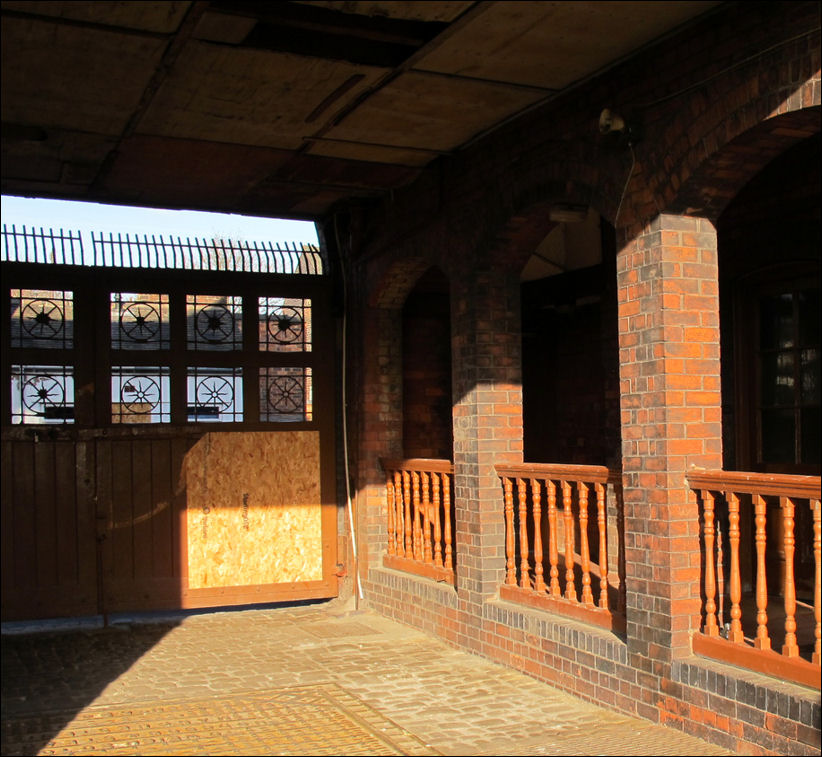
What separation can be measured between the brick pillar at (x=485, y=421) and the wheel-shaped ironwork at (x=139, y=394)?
10.0 ft

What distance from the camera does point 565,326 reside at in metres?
9.69

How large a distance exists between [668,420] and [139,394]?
5.19 metres

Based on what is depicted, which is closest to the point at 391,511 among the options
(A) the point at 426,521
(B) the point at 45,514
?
(A) the point at 426,521

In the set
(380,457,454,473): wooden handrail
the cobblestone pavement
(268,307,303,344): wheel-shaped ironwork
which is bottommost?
the cobblestone pavement

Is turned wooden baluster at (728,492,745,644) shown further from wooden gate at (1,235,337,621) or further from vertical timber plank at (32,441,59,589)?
vertical timber plank at (32,441,59,589)

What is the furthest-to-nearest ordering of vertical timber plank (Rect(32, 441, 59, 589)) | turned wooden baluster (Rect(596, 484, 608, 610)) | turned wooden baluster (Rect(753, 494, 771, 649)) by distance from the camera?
vertical timber plank (Rect(32, 441, 59, 589)) → turned wooden baluster (Rect(596, 484, 608, 610)) → turned wooden baluster (Rect(753, 494, 771, 649))

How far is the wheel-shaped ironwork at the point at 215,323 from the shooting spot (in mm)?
9031

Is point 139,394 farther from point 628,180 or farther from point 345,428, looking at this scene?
point 628,180

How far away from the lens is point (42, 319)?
28.0 ft

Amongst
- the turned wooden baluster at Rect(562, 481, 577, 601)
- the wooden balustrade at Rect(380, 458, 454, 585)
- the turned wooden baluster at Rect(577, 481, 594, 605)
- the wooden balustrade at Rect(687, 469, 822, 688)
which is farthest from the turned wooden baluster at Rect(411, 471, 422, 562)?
the wooden balustrade at Rect(687, 469, 822, 688)

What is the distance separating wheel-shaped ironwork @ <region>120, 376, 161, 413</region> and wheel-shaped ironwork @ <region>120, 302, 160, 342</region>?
1.18 ft

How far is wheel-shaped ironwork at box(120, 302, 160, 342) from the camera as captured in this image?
28.8ft

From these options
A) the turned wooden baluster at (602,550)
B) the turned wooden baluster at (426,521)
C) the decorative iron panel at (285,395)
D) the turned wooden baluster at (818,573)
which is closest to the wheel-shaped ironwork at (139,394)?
the decorative iron panel at (285,395)

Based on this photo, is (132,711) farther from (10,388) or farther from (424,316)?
(424,316)
